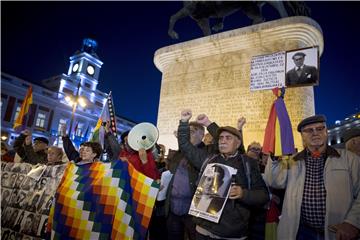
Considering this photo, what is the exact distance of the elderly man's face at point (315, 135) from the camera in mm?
2457

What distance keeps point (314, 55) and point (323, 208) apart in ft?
12.6

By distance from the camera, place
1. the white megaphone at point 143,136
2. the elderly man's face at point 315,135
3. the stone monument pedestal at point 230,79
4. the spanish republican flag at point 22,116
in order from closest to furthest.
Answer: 1. the elderly man's face at point 315,135
2. the white megaphone at point 143,136
3. the stone monument pedestal at point 230,79
4. the spanish republican flag at point 22,116

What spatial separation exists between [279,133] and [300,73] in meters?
2.87

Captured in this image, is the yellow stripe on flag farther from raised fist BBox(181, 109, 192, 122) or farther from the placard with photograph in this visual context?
the placard with photograph

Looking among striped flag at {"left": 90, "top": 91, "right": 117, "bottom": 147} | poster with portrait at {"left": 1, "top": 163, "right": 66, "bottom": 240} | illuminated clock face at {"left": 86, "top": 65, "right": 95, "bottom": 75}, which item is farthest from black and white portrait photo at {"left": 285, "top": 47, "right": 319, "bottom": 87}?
illuminated clock face at {"left": 86, "top": 65, "right": 95, "bottom": 75}

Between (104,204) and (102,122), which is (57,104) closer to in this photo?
(102,122)

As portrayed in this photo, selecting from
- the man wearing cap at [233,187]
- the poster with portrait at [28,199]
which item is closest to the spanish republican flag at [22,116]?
the poster with portrait at [28,199]

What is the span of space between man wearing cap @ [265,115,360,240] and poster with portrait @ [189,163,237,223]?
2.00ft

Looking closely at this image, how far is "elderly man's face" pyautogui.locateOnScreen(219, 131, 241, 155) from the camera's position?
105 inches

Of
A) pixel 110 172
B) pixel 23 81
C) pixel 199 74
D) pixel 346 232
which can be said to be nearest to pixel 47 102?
pixel 23 81

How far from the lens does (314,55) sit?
5.15m

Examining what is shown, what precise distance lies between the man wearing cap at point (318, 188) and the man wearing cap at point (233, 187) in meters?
0.27

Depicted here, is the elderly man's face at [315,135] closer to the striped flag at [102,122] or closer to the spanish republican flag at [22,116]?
the striped flag at [102,122]

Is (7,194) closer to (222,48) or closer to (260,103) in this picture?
(260,103)
